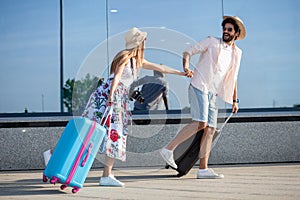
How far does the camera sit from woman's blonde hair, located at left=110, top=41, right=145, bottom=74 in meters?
5.38

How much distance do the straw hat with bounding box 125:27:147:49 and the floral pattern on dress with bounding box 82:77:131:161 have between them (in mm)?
337

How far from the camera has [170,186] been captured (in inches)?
213

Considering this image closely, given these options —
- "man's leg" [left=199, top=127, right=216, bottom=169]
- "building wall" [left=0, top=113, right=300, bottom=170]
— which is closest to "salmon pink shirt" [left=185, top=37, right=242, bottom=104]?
"man's leg" [left=199, top=127, right=216, bottom=169]

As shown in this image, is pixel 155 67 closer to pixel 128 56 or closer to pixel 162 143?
pixel 128 56

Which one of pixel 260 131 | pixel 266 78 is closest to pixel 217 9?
pixel 266 78

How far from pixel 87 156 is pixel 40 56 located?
2816mm

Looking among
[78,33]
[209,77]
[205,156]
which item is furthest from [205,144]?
[78,33]

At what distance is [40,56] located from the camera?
755 cm

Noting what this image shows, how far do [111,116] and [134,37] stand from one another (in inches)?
26.8

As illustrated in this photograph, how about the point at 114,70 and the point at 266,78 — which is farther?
the point at 266,78

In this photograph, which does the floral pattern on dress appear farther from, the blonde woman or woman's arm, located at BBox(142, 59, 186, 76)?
woman's arm, located at BBox(142, 59, 186, 76)

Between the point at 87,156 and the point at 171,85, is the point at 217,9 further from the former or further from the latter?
the point at 87,156

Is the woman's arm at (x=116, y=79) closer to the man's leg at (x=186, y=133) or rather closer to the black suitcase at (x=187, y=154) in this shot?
the man's leg at (x=186, y=133)

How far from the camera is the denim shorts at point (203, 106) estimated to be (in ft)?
19.2
